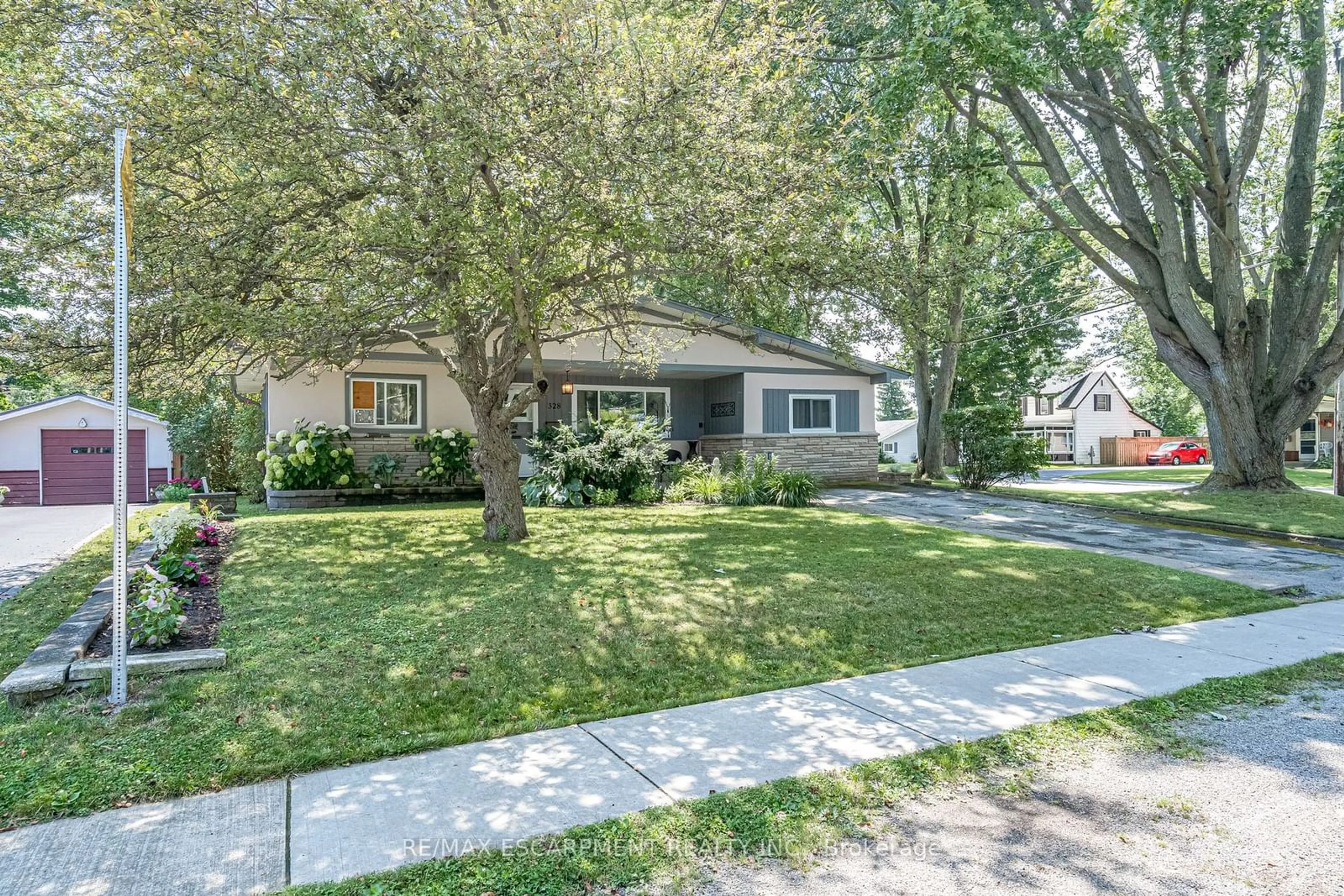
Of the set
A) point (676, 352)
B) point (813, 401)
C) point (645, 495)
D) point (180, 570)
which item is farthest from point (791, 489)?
point (180, 570)

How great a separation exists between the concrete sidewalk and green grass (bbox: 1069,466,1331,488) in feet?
60.0

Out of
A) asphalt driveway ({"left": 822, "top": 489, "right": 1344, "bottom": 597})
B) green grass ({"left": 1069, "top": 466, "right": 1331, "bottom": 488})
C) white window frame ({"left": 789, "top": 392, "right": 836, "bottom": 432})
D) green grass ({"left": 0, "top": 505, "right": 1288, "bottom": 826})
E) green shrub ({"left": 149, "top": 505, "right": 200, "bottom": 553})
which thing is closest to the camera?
green grass ({"left": 0, "top": 505, "right": 1288, "bottom": 826})

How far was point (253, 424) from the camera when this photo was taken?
16703 mm

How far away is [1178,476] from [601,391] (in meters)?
19.7

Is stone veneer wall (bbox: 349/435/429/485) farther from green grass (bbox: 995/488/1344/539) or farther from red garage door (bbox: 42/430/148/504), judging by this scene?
red garage door (bbox: 42/430/148/504)

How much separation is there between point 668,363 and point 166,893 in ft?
47.6

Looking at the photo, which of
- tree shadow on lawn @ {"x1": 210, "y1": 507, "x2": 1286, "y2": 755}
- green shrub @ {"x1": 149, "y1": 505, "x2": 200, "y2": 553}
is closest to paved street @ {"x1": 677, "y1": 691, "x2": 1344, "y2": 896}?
tree shadow on lawn @ {"x1": 210, "y1": 507, "x2": 1286, "y2": 755}

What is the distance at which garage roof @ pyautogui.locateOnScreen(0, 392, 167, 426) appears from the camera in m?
20.9

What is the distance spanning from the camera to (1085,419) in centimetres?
4053

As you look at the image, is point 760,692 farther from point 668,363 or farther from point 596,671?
point 668,363

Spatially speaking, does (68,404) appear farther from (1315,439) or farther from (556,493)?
(1315,439)

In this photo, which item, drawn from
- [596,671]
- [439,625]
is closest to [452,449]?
[439,625]

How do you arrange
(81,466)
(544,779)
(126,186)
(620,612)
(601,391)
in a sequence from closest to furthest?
(544,779) → (126,186) → (620,612) → (601,391) → (81,466)

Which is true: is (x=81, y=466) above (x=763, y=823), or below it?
above
